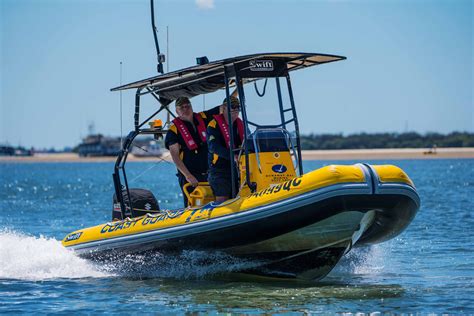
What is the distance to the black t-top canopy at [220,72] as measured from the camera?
9.80 m

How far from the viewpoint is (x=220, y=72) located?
1002 centimetres

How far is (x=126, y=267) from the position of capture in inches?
423

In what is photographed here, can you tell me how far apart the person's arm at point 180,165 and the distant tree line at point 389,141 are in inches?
3171

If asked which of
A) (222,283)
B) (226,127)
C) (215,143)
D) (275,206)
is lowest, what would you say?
(222,283)

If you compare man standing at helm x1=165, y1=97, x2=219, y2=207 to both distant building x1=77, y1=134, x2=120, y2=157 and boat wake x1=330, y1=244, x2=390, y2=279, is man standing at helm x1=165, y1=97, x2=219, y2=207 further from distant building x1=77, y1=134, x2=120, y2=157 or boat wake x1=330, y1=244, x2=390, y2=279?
distant building x1=77, y1=134, x2=120, y2=157

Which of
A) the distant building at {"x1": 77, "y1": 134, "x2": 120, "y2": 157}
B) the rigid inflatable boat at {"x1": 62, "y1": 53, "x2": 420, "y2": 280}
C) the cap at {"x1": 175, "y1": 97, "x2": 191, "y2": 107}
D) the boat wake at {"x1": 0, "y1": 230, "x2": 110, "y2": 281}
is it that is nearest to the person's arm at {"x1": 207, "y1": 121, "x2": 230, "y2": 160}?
the rigid inflatable boat at {"x1": 62, "y1": 53, "x2": 420, "y2": 280}

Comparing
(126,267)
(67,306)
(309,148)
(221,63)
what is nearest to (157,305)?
(67,306)

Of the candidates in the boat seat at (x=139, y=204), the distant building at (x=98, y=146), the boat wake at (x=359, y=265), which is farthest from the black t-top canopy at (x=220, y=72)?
the distant building at (x=98, y=146)

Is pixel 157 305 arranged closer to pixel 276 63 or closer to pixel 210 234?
pixel 210 234

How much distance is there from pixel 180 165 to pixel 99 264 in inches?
65.6

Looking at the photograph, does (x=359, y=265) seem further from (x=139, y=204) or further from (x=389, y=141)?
(x=389, y=141)

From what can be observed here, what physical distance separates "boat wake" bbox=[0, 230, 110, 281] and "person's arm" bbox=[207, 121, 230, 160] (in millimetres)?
2158

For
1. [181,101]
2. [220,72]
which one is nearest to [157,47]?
[181,101]

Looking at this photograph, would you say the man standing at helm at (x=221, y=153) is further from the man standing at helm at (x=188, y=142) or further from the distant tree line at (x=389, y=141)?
the distant tree line at (x=389, y=141)
